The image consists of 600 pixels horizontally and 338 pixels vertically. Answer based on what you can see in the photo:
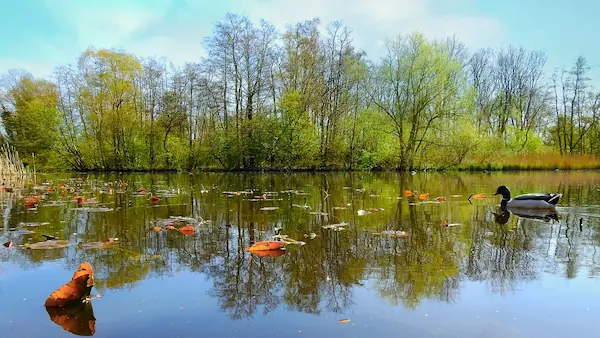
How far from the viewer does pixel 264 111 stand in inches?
1191

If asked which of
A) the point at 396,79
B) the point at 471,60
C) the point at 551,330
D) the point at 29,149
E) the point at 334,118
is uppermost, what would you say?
the point at 471,60

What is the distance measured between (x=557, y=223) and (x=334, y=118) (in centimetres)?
2499

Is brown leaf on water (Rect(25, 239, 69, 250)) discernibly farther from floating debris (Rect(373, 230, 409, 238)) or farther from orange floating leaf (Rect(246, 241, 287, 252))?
floating debris (Rect(373, 230, 409, 238))

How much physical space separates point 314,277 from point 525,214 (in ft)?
21.2

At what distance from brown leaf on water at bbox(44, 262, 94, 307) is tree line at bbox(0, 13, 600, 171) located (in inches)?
1021

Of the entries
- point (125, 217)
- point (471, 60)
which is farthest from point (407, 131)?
point (125, 217)

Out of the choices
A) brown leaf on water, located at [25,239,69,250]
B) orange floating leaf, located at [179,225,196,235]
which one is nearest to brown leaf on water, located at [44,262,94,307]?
brown leaf on water, located at [25,239,69,250]

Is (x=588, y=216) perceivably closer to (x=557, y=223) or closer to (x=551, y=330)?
(x=557, y=223)

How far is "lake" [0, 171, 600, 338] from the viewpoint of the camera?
2.79 m

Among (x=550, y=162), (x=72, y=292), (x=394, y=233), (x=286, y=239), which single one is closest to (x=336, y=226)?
(x=394, y=233)

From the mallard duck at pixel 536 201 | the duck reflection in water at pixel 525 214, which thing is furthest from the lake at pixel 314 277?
the mallard duck at pixel 536 201

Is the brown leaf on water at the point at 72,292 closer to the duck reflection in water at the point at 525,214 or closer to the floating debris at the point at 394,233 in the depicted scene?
the floating debris at the point at 394,233

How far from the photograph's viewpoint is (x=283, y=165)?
3056cm

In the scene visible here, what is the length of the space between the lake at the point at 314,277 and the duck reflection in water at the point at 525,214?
295 mm
